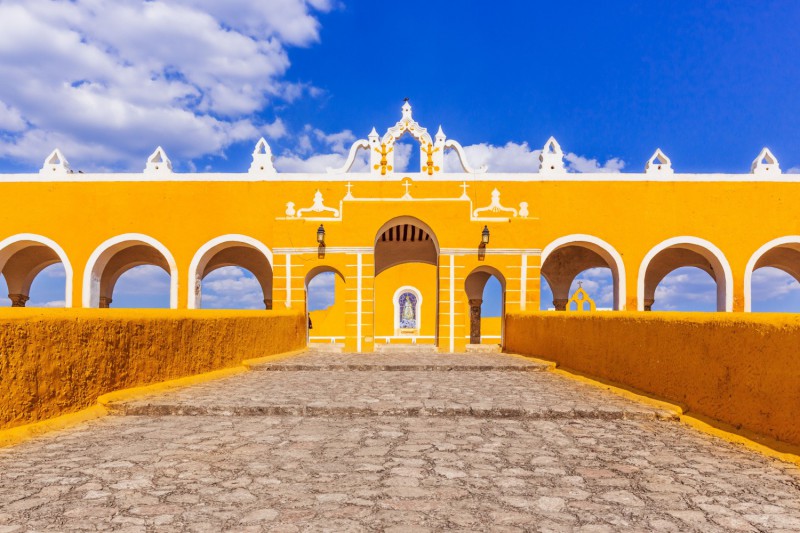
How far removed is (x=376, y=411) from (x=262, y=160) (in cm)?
1174

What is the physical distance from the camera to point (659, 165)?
1534 cm

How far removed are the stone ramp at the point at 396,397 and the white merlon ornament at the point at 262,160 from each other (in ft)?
26.4

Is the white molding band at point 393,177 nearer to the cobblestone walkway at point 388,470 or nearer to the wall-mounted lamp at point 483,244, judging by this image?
the wall-mounted lamp at point 483,244

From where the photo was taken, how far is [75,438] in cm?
409

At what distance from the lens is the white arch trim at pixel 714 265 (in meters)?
14.6

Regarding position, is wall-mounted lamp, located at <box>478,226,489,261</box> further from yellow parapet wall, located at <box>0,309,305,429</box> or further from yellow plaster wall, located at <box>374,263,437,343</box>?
yellow plaster wall, located at <box>374,263,437,343</box>

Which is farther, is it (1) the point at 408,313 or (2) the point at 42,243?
(1) the point at 408,313

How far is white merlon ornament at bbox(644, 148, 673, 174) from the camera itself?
50.0 feet

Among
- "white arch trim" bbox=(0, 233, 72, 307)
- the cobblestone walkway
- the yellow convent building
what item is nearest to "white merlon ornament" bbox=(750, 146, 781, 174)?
the yellow convent building

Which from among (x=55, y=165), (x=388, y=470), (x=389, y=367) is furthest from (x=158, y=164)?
(x=388, y=470)

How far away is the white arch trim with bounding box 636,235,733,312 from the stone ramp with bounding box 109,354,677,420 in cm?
765

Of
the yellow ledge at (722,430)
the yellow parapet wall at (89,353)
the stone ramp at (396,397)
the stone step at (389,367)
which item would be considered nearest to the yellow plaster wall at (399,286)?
the stone step at (389,367)

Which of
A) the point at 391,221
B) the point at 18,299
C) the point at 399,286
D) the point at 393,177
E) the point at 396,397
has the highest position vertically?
the point at 393,177

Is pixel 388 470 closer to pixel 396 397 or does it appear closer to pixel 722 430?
pixel 396 397
